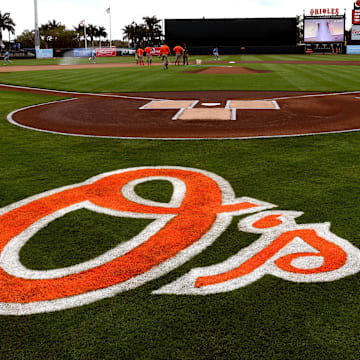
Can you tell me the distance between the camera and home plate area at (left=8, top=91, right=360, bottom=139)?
32.1ft

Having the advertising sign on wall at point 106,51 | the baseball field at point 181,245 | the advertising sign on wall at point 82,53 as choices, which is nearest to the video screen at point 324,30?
the advertising sign on wall at point 106,51

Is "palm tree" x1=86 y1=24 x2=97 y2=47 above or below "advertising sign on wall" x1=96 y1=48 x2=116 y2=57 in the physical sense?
above

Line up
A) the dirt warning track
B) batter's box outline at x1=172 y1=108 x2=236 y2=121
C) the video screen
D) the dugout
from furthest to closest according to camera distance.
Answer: the dugout → the video screen → batter's box outline at x1=172 y1=108 x2=236 y2=121 → the dirt warning track

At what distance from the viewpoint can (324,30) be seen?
267ft

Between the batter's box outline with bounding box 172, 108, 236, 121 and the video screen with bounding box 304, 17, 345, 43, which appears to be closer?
the batter's box outline with bounding box 172, 108, 236, 121

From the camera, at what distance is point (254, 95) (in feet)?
55.6

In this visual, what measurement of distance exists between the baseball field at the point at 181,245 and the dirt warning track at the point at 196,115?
1.13 feet

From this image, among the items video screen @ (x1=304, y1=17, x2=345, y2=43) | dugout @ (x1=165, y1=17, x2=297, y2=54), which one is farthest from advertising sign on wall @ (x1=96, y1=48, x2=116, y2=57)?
video screen @ (x1=304, y1=17, x2=345, y2=43)

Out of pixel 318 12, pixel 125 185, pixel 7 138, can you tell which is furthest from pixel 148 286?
pixel 318 12

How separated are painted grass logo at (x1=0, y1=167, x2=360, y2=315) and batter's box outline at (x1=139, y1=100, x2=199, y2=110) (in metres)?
8.06

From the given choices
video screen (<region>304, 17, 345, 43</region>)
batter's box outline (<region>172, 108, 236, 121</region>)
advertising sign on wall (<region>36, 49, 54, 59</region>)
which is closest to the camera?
batter's box outline (<region>172, 108, 236, 121</region>)

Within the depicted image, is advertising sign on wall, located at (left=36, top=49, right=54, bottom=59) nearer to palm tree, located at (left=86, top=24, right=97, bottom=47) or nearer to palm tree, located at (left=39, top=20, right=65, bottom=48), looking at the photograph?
palm tree, located at (left=39, top=20, right=65, bottom=48)

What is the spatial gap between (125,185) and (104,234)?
1.65 meters

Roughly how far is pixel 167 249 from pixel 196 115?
323 inches
